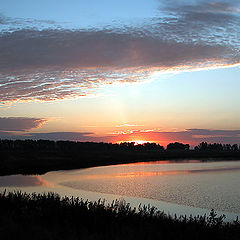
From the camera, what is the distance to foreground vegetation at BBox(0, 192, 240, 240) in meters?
7.86

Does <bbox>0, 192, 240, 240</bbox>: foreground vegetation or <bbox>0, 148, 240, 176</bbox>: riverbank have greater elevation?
<bbox>0, 192, 240, 240</bbox>: foreground vegetation

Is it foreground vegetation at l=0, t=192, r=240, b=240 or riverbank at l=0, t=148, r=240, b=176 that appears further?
riverbank at l=0, t=148, r=240, b=176

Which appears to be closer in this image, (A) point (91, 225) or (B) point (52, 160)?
(A) point (91, 225)

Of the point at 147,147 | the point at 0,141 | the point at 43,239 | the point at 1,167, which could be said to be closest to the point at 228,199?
the point at 43,239

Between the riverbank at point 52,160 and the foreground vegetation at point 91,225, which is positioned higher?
the foreground vegetation at point 91,225

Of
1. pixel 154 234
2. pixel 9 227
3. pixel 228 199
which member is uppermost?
pixel 9 227

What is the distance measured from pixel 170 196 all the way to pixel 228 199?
161 inches

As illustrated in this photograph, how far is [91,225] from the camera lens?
1076cm

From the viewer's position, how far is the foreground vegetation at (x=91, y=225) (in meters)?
7.86

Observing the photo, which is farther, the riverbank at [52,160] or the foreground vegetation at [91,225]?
the riverbank at [52,160]

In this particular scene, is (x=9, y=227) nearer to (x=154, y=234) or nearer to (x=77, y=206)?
(x=154, y=234)

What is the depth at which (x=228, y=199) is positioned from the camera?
850 inches

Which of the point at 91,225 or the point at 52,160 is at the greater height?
the point at 91,225

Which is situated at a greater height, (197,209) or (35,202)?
(35,202)
